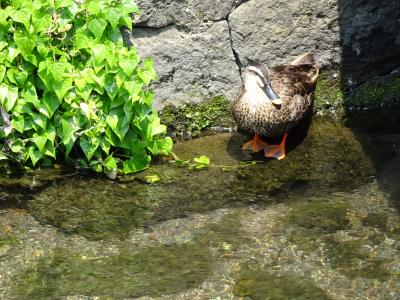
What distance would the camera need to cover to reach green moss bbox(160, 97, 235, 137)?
22.6 ft

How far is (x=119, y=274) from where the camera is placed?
4.92 m

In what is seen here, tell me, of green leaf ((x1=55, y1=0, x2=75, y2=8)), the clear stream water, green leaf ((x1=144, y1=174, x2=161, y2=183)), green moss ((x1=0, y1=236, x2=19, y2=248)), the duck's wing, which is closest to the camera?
the clear stream water

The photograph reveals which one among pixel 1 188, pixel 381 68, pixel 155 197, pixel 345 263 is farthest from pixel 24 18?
pixel 381 68

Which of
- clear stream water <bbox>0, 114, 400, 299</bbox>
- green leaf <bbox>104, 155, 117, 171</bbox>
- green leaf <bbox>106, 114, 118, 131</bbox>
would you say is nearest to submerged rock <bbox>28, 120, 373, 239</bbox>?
clear stream water <bbox>0, 114, 400, 299</bbox>

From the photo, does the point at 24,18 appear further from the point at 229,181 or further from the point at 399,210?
the point at 399,210

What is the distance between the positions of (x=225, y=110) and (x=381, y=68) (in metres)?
1.58

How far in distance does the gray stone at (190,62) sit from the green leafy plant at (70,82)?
23.7 inches

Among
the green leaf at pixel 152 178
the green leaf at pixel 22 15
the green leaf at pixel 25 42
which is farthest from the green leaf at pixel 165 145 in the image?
the green leaf at pixel 22 15

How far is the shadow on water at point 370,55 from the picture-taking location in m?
6.96

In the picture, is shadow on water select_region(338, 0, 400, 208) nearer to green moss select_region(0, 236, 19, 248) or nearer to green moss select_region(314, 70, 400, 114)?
green moss select_region(314, 70, 400, 114)

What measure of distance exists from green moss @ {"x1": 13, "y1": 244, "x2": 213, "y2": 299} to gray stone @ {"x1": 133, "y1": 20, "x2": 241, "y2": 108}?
2.02 metres

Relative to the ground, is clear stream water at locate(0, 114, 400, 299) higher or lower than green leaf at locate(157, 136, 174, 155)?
lower

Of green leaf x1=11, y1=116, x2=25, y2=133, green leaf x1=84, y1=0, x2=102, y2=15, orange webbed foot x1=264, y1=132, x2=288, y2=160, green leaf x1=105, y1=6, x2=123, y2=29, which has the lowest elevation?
orange webbed foot x1=264, y1=132, x2=288, y2=160

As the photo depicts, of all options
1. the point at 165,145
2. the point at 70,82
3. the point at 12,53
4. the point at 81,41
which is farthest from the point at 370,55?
the point at 12,53
